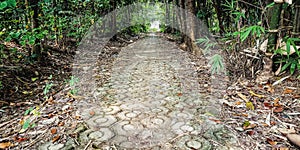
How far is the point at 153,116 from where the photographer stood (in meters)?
2.29

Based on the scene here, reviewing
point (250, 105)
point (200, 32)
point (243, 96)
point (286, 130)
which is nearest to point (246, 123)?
point (286, 130)

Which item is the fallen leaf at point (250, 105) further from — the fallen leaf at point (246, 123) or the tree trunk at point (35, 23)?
the tree trunk at point (35, 23)

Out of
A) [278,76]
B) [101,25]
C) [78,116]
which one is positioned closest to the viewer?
[78,116]

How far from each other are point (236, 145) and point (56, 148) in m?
1.29

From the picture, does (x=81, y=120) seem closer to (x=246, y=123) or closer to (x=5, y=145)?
(x=5, y=145)

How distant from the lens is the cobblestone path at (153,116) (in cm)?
182

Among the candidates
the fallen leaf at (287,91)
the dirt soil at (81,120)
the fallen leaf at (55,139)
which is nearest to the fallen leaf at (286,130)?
the dirt soil at (81,120)

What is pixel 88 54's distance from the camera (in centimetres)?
621

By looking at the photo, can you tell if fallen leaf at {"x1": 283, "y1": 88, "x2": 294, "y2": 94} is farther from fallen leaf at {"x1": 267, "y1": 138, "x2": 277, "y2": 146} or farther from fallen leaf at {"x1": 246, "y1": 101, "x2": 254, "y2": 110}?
fallen leaf at {"x1": 267, "y1": 138, "x2": 277, "y2": 146}

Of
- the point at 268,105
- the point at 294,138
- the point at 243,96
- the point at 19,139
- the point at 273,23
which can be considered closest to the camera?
the point at 294,138

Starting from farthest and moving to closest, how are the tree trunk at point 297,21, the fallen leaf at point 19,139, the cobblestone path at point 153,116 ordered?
the tree trunk at point 297,21 < the fallen leaf at point 19,139 < the cobblestone path at point 153,116

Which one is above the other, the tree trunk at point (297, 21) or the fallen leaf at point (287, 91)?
the tree trunk at point (297, 21)

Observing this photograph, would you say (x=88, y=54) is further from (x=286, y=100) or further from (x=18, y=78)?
(x=286, y=100)

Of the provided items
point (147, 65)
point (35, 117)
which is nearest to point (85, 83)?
point (35, 117)
